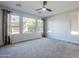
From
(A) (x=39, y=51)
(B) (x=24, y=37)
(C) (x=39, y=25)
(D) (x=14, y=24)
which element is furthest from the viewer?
(C) (x=39, y=25)

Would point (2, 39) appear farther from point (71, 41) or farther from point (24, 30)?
point (71, 41)

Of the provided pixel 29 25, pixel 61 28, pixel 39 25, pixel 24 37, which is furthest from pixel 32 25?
pixel 61 28

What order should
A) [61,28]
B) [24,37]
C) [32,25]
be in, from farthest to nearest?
[32,25], [61,28], [24,37]

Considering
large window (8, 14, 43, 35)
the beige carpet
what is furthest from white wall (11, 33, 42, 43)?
the beige carpet

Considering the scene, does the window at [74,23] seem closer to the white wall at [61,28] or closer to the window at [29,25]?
the white wall at [61,28]

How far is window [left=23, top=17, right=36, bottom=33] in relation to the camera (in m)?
6.16

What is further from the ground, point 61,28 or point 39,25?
point 39,25

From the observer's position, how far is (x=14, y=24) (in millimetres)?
5387

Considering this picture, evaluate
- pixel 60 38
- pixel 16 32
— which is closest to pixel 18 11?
pixel 16 32

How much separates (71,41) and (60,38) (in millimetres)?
1013

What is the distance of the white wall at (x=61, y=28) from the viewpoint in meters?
5.82

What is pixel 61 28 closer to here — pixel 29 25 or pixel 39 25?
pixel 39 25

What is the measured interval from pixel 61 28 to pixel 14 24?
3.75m

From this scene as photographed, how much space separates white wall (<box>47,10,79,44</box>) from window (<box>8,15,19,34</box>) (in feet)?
10.9
